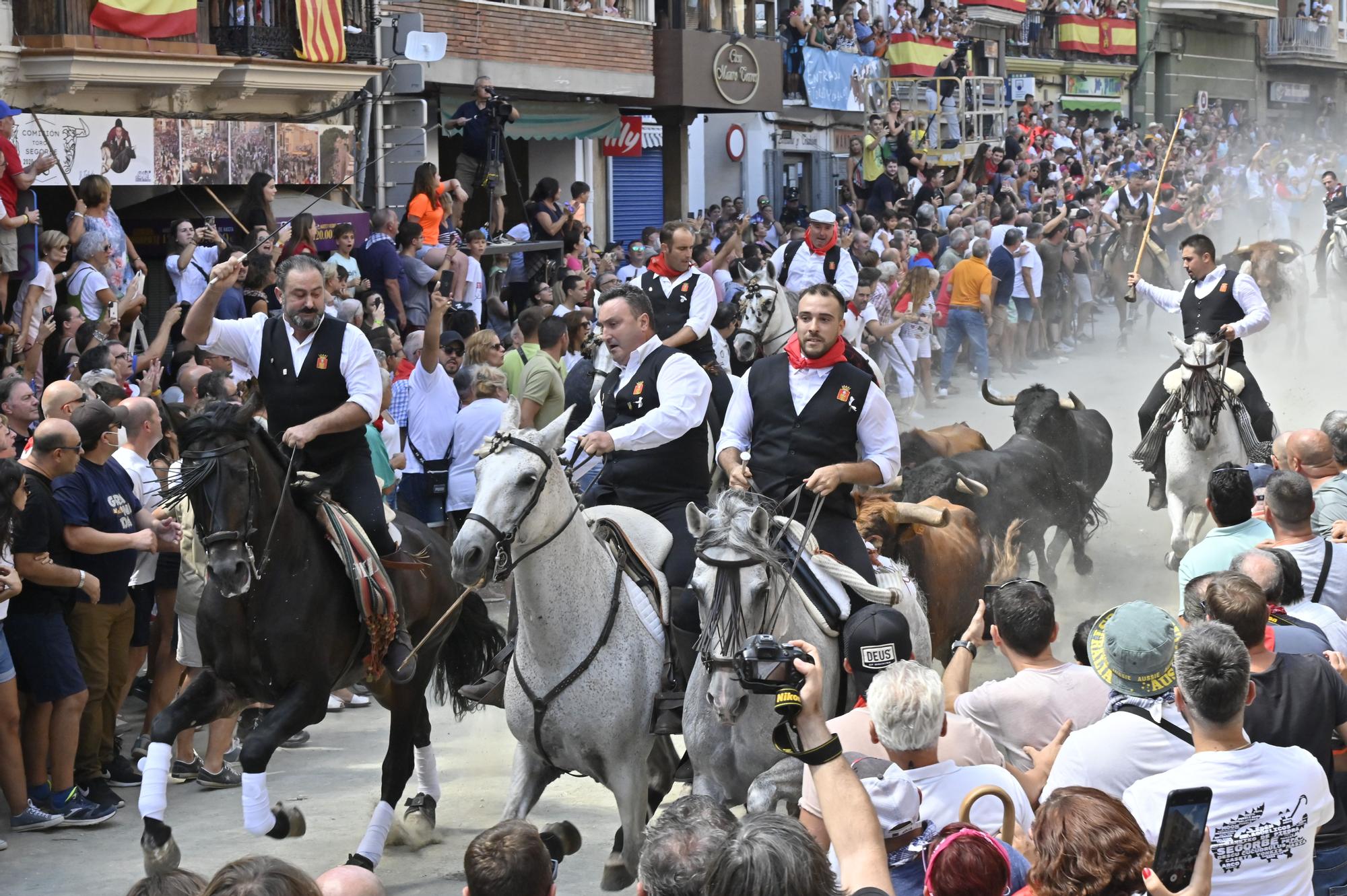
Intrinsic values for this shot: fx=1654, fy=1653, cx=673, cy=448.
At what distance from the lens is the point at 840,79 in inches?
1214

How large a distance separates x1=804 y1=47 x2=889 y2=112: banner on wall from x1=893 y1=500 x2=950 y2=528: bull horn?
72.2ft

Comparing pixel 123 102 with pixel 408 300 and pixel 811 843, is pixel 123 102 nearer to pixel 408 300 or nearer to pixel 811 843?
pixel 408 300

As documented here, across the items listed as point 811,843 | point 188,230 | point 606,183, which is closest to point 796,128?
point 606,183

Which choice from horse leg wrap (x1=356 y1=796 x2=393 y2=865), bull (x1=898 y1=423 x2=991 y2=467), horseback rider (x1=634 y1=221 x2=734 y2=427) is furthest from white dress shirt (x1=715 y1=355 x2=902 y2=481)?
bull (x1=898 y1=423 x2=991 y2=467)

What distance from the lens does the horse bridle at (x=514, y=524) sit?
6.10 m

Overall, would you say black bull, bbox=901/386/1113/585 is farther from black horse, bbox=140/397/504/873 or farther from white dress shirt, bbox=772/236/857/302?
black horse, bbox=140/397/504/873

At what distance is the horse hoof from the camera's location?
681 centimetres

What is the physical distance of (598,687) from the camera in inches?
261

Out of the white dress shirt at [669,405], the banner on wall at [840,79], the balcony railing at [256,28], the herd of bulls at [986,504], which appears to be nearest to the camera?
the white dress shirt at [669,405]

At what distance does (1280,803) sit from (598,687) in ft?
10.00

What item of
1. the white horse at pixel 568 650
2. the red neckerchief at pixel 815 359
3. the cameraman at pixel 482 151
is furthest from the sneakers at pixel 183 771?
the cameraman at pixel 482 151

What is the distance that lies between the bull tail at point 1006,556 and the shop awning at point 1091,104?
35278 millimetres

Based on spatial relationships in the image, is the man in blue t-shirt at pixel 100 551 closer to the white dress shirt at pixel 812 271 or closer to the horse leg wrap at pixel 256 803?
the horse leg wrap at pixel 256 803

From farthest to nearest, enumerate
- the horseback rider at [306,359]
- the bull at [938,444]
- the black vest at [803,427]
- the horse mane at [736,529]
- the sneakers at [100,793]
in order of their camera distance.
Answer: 1. the bull at [938,444]
2. the sneakers at [100,793]
3. the horseback rider at [306,359]
4. the black vest at [803,427]
5. the horse mane at [736,529]
